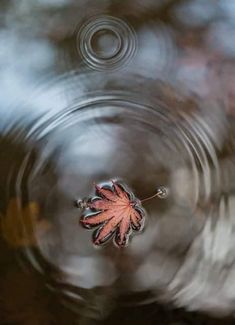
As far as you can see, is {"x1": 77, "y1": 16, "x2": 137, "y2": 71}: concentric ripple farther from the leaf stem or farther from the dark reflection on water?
the leaf stem

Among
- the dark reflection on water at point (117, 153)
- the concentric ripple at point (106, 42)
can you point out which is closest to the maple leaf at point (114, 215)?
the dark reflection on water at point (117, 153)

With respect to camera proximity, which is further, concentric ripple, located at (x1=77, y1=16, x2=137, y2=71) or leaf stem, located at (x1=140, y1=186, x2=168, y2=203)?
concentric ripple, located at (x1=77, y1=16, x2=137, y2=71)

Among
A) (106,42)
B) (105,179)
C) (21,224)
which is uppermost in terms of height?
(106,42)

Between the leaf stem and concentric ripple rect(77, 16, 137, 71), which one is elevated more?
concentric ripple rect(77, 16, 137, 71)

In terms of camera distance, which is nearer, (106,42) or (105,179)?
(105,179)

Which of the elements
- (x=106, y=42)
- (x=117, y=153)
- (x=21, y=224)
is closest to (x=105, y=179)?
(x=117, y=153)

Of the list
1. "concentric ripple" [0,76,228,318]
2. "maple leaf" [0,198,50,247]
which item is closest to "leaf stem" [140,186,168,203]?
"concentric ripple" [0,76,228,318]

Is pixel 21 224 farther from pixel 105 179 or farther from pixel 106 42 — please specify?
pixel 106 42

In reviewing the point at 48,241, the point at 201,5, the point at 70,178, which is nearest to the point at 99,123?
the point at 70,178

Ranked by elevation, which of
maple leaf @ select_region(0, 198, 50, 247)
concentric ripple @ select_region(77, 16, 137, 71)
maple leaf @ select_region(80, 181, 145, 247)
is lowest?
maple leaf @ select_region(0, 198, 50, 247)
